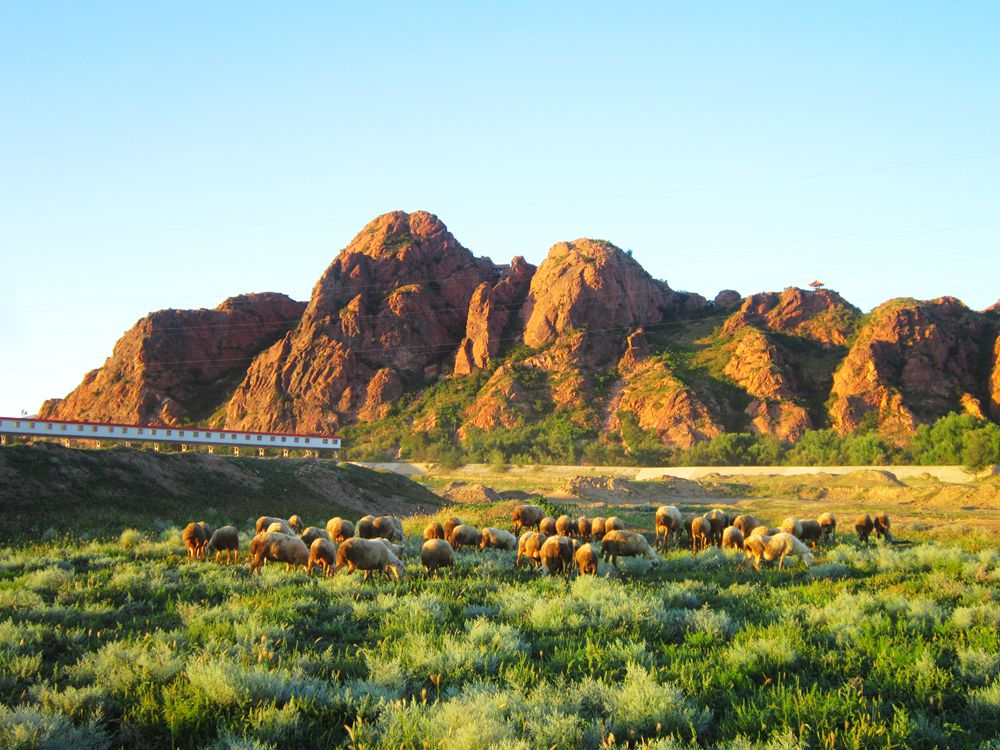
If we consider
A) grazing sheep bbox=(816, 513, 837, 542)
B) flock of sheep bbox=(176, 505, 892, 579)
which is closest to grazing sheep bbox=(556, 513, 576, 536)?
flock of sheep bbox=(176, 505, 892, 579)

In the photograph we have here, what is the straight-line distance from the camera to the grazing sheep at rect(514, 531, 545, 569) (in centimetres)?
1495

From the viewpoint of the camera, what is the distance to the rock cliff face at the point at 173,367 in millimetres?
117625

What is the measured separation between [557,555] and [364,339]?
4277 inches

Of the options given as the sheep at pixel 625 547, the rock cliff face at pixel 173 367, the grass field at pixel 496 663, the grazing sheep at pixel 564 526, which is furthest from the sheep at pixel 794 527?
the rock cliff face at pixel 173 367

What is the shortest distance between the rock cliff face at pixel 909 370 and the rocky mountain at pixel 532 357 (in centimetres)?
26

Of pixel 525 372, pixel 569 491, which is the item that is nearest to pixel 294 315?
pixel 525 372

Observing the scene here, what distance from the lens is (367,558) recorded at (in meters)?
13.3

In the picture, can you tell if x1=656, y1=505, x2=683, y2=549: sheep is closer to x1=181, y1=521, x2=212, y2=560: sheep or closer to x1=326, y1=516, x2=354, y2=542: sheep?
x1=326, y1=516, x2=354, y2=542: sheep

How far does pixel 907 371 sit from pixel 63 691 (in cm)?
10404

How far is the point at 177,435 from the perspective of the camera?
58812 millimetres

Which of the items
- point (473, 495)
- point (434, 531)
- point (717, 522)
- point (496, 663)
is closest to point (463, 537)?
point (434, 531)

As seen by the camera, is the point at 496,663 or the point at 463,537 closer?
the point at 496,663

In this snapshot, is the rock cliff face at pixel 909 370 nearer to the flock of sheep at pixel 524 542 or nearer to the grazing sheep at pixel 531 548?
the flock of sheep at pixel 524 542

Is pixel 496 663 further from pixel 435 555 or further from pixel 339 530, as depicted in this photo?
pixel 339 530
